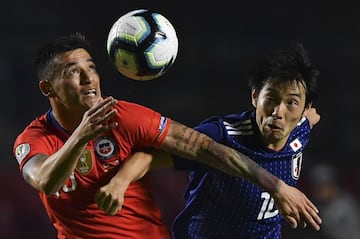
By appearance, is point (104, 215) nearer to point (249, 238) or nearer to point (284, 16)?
point (249, 238)

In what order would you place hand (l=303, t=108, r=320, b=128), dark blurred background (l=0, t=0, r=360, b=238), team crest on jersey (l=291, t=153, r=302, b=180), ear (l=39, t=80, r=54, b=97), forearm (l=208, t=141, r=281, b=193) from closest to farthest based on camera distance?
forearm (l=208, t=141, r=281, b=193)
ear (l=39, t=80, r=54, b=97)
team crest on jersey (l=291, t=153, r=302, b=180)
hand (l=303, t=108, r=320, b=128)
dark blurred background (l=0, t=0, r=360, b=238)

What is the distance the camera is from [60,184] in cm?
347

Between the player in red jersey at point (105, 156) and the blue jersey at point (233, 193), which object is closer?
the player in red jersey at point (105, 156)

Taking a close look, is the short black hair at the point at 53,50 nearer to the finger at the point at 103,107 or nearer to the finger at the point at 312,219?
the finger at the point at 103,107

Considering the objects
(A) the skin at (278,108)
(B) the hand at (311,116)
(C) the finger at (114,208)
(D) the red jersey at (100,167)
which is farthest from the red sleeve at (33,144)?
(B) the hand at (311,116)

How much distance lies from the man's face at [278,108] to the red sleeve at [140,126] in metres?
0.46

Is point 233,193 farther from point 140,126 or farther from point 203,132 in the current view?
point 140,126

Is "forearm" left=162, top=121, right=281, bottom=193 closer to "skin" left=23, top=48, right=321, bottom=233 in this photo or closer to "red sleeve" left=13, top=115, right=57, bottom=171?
"skin" left=23, top=48, right=321, bottom=233

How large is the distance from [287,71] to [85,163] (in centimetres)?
103

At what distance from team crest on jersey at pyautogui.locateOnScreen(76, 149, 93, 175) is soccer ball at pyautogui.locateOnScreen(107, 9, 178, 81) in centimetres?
40

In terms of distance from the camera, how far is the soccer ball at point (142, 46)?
3.80 metres

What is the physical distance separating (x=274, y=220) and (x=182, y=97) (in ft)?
13.8

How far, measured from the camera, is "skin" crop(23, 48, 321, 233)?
3363 millimetres

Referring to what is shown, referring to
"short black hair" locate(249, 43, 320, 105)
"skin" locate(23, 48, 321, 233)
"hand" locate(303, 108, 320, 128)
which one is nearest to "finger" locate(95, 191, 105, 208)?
"skin" locate(23, 48, 321, 233)
